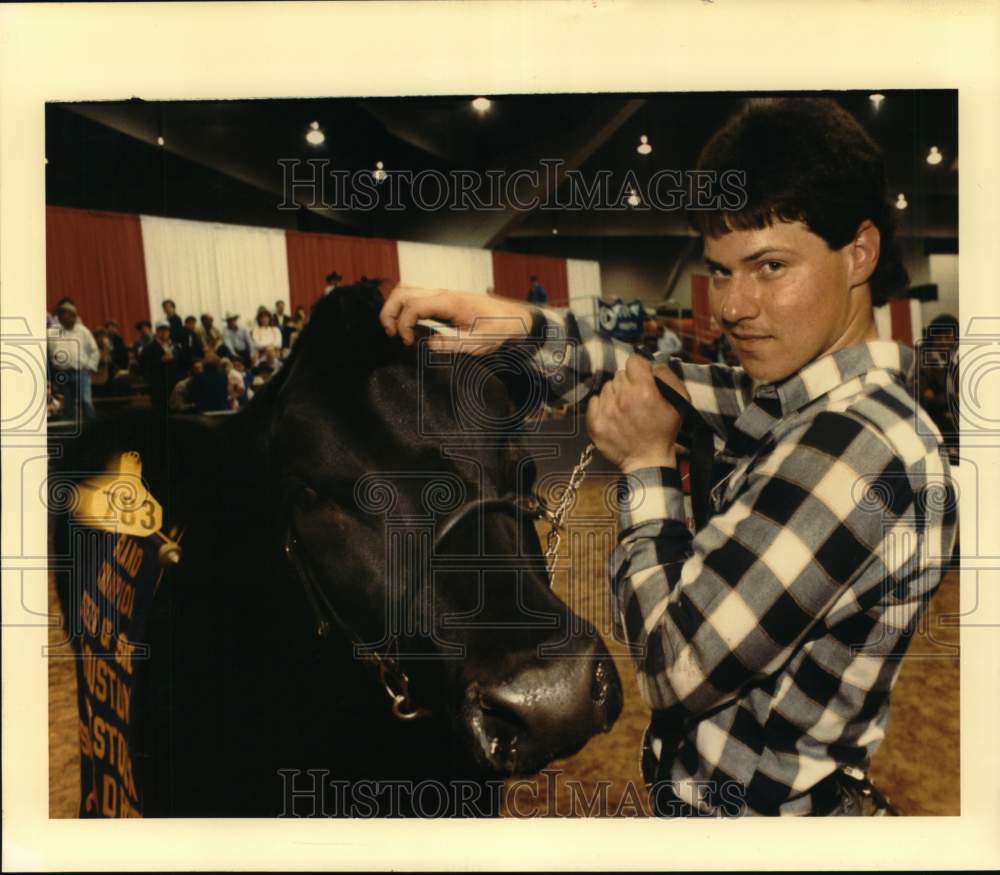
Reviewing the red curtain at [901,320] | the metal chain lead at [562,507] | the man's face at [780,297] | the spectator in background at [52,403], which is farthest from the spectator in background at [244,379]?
the red curtain at [901,320]

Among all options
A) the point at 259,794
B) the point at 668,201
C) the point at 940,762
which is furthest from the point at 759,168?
the point at 259,794

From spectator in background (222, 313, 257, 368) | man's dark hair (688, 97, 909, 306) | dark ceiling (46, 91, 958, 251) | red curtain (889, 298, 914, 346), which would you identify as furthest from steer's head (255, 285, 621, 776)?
red curtain (889, 298, 914, 346)

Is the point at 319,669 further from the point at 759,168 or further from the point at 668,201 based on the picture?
the point at 759,168

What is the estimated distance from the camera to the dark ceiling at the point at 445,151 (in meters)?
2.33

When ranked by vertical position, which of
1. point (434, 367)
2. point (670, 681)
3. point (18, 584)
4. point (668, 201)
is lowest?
point (670, 681)

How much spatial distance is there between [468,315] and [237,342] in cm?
60

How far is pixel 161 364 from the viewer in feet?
7.74

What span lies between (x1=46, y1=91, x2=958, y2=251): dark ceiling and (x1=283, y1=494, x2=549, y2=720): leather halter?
671mm

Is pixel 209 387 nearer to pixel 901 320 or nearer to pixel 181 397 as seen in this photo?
pixel 181 397

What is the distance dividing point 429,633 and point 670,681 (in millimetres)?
595

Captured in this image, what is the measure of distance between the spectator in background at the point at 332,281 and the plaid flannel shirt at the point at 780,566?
516mm

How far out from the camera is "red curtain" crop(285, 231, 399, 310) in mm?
2301

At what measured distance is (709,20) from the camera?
2.38 m

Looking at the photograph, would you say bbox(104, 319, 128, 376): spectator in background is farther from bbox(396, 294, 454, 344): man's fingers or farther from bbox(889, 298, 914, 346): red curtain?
bbox(889, 298, 914, 346): red curtain
